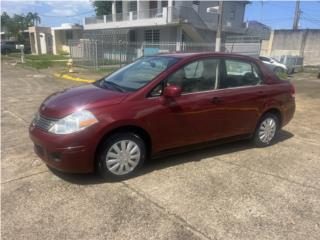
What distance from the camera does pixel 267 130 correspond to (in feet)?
17.2

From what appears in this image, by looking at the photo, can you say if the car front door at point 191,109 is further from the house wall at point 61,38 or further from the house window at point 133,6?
the house wall at point 61,38

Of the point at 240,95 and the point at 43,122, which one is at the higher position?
the point at 240,95

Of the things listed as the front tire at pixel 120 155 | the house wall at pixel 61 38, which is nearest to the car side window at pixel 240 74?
the front tire at pixel 120 155

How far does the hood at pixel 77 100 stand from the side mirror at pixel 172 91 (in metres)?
0.53

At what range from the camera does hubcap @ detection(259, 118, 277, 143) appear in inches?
204

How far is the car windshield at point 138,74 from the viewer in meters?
4.09

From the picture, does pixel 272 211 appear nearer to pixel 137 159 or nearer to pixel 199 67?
pixel 137 159

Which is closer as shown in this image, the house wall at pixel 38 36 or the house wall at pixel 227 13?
the house wall at pixel 227 13

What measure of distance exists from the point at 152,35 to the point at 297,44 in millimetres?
13191

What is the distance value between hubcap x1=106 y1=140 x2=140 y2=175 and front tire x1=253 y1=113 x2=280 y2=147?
2.32m

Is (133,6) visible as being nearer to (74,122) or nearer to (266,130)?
(266,130)

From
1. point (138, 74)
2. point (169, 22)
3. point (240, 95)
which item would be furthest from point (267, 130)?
point (169, 22)

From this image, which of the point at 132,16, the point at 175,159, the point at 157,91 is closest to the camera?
the point at 157,91

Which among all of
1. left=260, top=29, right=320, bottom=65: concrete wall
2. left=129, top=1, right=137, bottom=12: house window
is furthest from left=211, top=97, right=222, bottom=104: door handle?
left=129, top=1, right=137, bottom=12: house window
